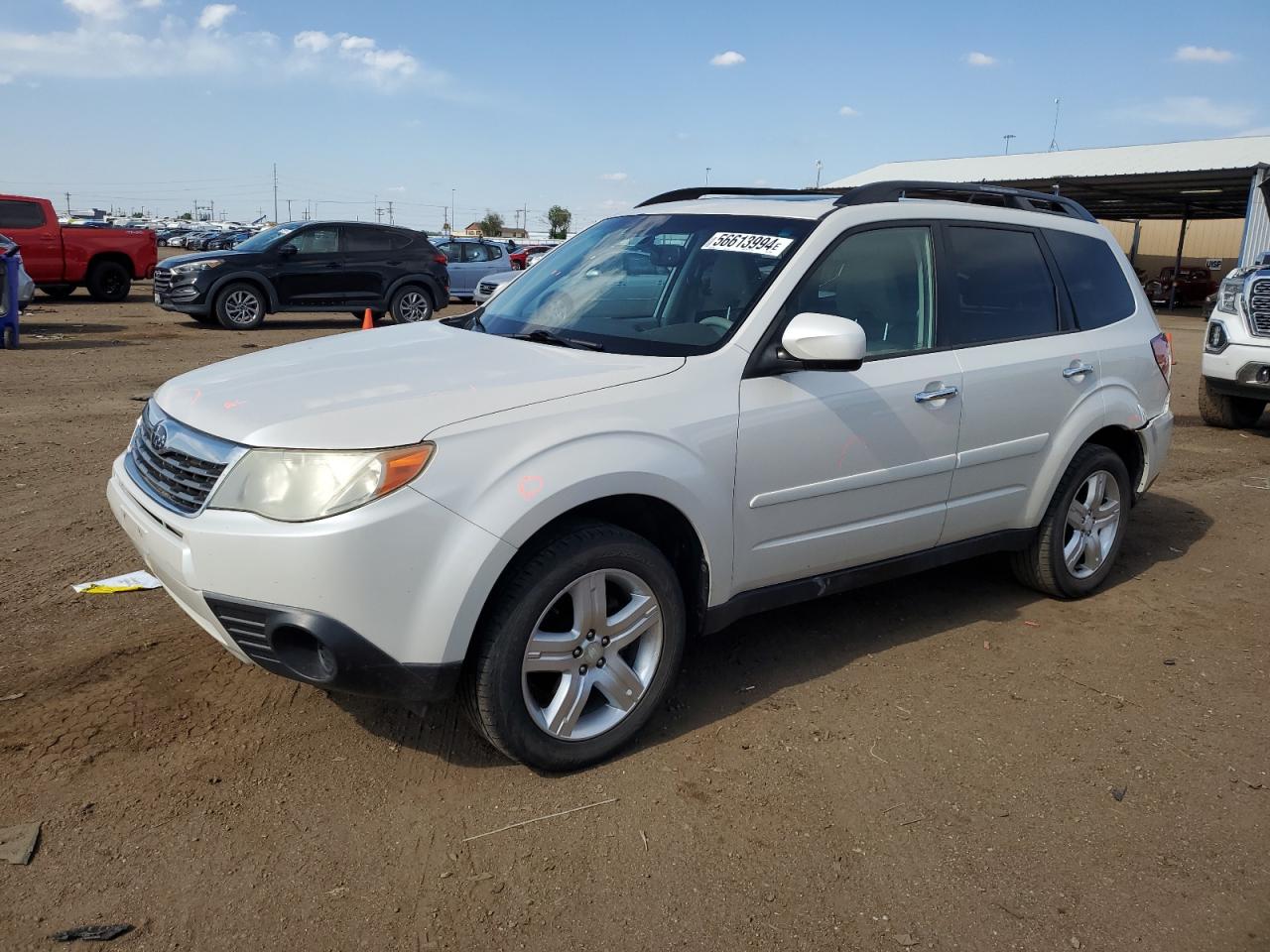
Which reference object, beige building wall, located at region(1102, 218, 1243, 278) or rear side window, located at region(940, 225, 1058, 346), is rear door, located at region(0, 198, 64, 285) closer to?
rear side window, located at region(940, 225, 1058, 346)

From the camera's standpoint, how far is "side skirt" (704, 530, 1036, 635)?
369 cm

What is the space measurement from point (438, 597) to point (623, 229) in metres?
2.19

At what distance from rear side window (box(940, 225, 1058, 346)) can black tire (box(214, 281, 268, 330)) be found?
539 inches

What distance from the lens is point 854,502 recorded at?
12.8 ft

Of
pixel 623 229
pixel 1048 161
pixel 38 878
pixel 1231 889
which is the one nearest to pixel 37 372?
pixel 623 229

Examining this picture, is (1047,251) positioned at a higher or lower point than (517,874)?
higher

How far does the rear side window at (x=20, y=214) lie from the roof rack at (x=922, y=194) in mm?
16746

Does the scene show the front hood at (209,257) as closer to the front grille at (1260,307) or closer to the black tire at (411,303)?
the black tire at (411,303)

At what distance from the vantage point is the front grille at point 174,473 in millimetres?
2994

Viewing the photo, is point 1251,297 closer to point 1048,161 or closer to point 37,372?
point 37,372

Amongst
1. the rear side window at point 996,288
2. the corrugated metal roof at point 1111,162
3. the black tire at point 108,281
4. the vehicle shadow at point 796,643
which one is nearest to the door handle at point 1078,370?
the rear side window at point 996,288

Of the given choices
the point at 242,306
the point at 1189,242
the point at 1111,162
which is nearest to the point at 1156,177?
the point at 1111,162

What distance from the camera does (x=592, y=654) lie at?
3273mm

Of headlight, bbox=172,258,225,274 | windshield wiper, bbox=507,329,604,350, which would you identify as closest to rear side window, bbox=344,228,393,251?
headlight, bbox=172,258,225,274
